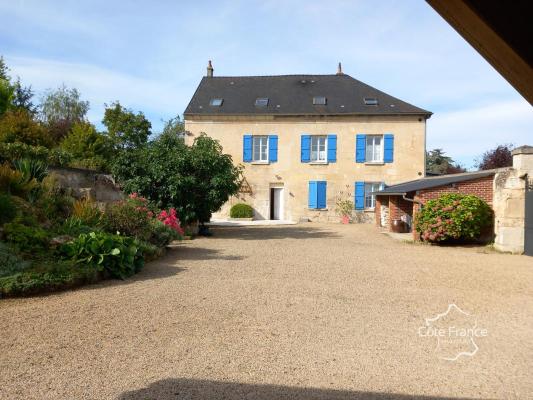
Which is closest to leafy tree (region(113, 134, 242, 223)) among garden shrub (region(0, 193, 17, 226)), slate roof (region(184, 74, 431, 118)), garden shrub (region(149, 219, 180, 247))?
garden shrub (region(149, 219, 180, 247))

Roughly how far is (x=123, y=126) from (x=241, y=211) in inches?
500

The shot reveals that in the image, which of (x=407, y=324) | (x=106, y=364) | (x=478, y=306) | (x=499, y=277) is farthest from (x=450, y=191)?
(x=106, y=364)

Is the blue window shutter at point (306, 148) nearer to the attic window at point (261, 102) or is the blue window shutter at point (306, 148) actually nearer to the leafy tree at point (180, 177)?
the attic window at point (261, 102)

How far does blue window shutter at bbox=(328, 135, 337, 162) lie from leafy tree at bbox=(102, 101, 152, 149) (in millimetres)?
13635

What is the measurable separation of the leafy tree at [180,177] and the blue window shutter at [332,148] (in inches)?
396

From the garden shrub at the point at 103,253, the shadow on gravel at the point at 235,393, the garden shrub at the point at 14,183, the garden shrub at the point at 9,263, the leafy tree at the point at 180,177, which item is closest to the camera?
the shadow on gravel at the point at 235,393

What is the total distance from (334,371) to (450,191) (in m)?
11.0

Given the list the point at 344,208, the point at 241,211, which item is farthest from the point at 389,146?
the point at 241,211

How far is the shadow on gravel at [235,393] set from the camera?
9.35 ft

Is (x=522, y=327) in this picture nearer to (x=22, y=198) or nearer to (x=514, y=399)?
(x=514, y=399)

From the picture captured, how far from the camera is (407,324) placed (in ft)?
15.2

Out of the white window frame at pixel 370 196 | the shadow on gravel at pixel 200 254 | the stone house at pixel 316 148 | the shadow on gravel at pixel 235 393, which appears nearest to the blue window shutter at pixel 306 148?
the stone house at pixel 316 148

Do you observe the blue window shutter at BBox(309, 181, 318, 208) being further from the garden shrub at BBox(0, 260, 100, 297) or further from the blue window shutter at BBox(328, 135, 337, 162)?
the garden shrub at BBox(0, 260, 100, 297)

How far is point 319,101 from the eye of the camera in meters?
23.9
